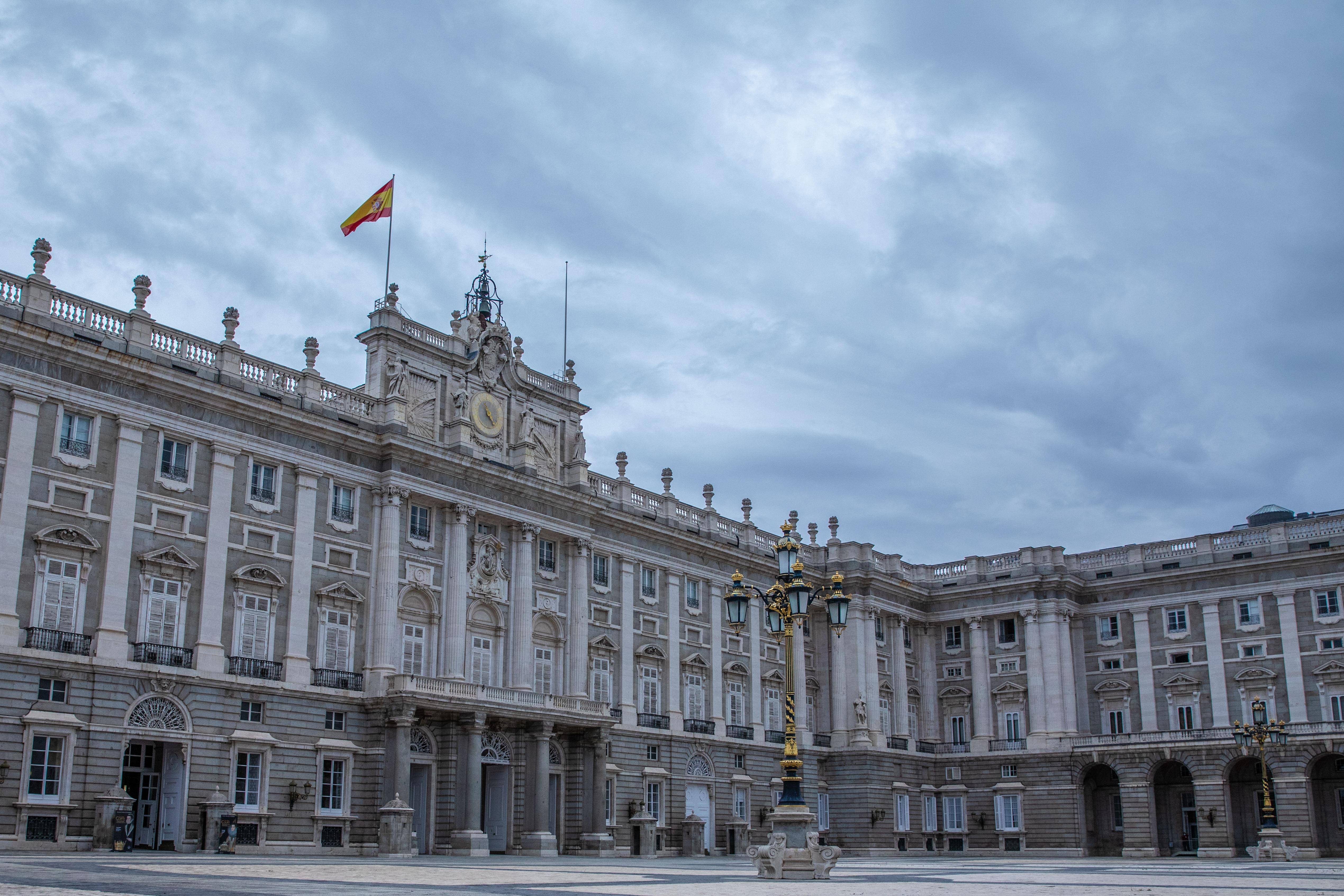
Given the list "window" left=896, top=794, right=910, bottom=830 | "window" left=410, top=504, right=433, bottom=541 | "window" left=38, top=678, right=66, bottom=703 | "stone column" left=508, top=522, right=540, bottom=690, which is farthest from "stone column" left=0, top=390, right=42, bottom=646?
"window" left=896, top=794, right=910, bottom=830

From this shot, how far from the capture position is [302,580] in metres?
42.8

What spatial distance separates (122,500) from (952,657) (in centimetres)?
4565

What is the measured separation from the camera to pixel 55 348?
37.3 meters

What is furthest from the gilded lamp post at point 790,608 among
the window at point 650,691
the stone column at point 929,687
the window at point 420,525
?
the stone column at point 929,687

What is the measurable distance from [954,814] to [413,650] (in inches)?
1339

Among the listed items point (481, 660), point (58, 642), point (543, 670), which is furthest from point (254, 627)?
point (543, 670)

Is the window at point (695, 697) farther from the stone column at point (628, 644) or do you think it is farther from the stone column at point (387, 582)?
the stone column at point (387, 582)

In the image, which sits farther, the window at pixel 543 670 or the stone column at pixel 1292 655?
the stone column at pixel 1292 655

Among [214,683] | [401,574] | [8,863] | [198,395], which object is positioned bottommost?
[8,863]

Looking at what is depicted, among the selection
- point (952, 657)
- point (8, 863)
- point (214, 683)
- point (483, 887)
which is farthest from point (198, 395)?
point (952, 657)

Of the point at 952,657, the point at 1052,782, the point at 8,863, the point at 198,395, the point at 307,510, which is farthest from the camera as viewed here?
the point at 952,657

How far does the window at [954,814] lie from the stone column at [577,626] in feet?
81.7

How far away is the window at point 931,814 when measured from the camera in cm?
6644

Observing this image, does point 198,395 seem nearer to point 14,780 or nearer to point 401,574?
point 401,574
